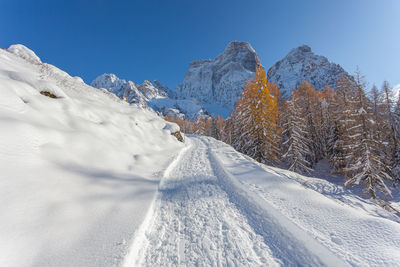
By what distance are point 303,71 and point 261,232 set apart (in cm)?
12783

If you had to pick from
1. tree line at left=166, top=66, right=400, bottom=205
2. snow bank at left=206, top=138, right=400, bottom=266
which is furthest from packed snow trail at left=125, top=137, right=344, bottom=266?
tree line at left=166, top=66, right=400, bottom=205

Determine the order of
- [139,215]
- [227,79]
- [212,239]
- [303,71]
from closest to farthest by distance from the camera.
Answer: [212,239] → [139,215] → [303,71] → [227,79]

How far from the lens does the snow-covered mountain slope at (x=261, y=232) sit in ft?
8.24

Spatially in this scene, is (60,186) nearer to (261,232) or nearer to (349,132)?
(261,232)

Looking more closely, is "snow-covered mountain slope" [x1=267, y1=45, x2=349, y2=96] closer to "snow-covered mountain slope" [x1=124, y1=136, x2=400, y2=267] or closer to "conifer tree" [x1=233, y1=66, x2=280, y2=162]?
"conifer tree" [x1=233, y1=66, x2=280, y2=162]

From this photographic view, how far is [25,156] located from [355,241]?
24.1ft

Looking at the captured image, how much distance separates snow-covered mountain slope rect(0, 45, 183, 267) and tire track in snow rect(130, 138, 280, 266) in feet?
1.75

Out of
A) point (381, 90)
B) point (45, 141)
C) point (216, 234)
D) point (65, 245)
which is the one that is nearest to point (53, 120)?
point (45, 141)

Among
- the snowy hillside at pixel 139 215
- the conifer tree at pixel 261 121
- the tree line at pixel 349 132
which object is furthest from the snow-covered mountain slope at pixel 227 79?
the snowy hillside at pixel 139 215

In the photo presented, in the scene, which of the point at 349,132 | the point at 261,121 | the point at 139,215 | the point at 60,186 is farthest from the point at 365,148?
the point at 60,186

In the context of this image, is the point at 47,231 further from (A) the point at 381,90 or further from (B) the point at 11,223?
(A) the point at 381,90

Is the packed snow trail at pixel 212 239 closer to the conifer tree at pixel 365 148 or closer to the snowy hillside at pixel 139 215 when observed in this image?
the snowy hillside at pixel 139 215

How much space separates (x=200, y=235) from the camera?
126 inches

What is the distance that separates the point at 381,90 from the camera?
673 inches
